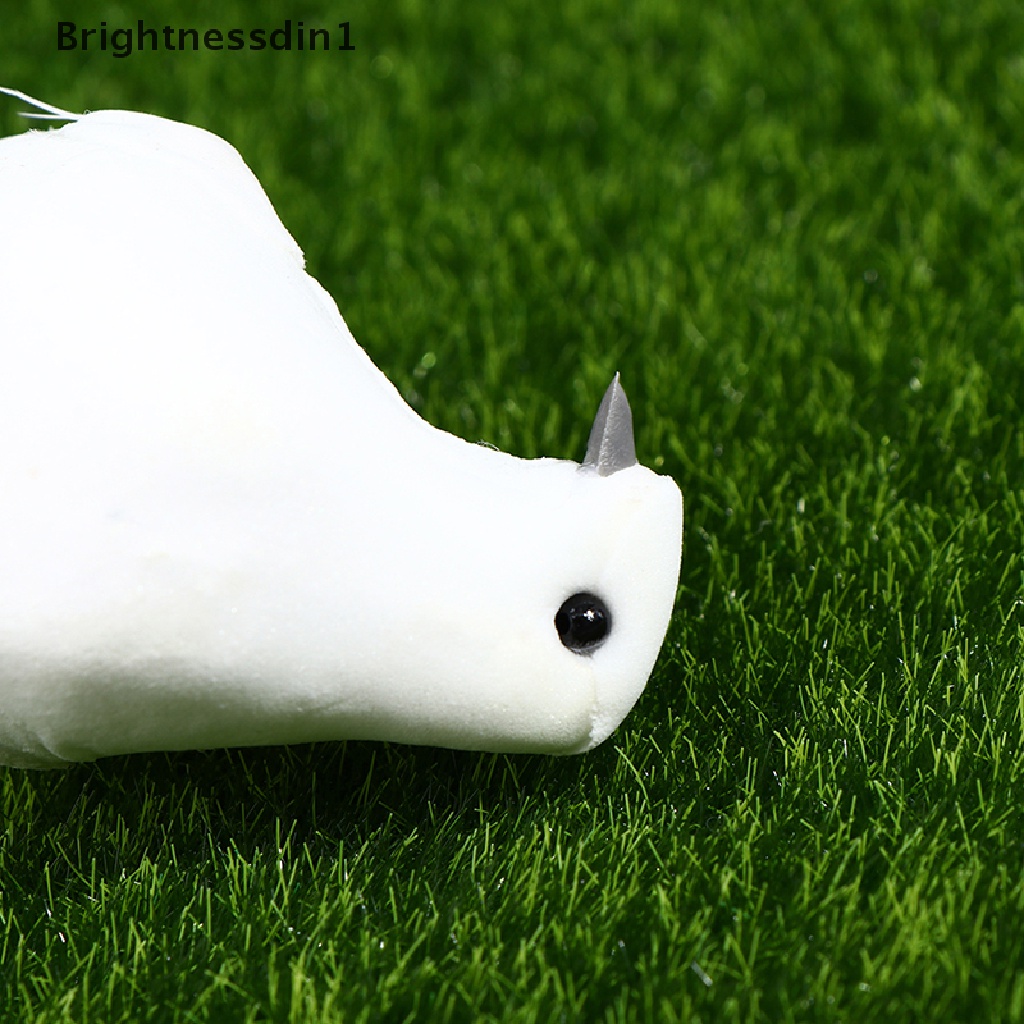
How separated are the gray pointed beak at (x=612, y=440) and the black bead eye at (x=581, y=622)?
7.4 inches

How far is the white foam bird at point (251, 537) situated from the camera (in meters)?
1.84

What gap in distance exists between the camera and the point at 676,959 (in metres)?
1.94

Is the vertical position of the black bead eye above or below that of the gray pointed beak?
below

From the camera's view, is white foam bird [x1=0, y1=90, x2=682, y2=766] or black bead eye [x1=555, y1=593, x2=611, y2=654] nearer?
white foam bird [x1=0, y1=90, x2=682, y2=766]

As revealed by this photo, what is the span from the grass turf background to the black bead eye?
338 mm

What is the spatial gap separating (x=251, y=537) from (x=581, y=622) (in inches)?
17.8

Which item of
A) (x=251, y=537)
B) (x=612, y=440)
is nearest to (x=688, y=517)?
(x=612, y=440)

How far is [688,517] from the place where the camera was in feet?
9.59

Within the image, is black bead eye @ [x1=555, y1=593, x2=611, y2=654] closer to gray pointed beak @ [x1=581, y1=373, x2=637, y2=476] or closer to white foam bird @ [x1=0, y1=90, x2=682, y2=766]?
white foam bird @ [x1=0, y1=90, x2=682, y2=766]

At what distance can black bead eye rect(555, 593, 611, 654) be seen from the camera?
1980mm

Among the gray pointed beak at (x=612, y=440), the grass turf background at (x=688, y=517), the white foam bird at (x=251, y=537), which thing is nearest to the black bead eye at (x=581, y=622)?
the white foam bird at (x=251, y=537)

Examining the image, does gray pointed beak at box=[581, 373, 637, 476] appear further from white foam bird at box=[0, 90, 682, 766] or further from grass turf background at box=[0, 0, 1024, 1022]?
grass turf background at box=[0, 0, 1024, 1022]

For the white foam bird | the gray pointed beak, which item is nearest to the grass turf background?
the white foam bird

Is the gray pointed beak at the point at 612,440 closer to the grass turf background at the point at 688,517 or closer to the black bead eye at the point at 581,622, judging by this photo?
the black bead eye at the point at 581,622
